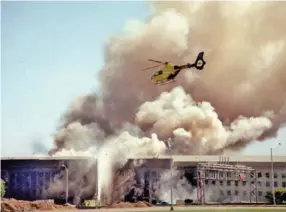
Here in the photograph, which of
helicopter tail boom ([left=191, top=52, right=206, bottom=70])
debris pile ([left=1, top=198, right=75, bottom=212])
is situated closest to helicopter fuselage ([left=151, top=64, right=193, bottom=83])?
helicopter tail boom ([left=191, top=52, right=206, bottom=70])

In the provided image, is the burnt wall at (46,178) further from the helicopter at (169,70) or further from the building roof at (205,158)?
the helicopter at (169,70)

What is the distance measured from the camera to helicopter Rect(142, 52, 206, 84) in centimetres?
2088

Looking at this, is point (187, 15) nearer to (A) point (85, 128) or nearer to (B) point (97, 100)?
(B) point (97, 100)

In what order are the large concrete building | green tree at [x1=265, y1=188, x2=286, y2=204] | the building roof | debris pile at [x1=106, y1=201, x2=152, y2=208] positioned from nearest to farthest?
the building roof < debris pile at [x1=106, y1=201, x2=152, y2=208] < the large concrete building < green tree at [x1=265, y1=188, x2=286, y2=204]

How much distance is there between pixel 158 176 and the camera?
2422 centimetres

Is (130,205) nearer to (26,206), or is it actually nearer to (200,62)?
(26,206)

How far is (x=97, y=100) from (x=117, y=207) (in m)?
3.97

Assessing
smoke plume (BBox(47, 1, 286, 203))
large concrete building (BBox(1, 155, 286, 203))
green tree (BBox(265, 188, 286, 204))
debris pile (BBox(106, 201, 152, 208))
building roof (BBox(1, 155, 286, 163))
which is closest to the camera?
smoke plume (BBox(47, 1, 286, 203))

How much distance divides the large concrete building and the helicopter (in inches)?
144

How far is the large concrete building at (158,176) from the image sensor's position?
2352 centimetres

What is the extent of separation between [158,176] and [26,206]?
4.86 m

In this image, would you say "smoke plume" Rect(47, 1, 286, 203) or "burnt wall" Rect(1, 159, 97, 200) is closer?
"smoke plume" Rect(47, 1, 286, 203)

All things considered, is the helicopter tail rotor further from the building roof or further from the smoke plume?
the building roof

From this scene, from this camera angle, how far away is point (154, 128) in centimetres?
2288
